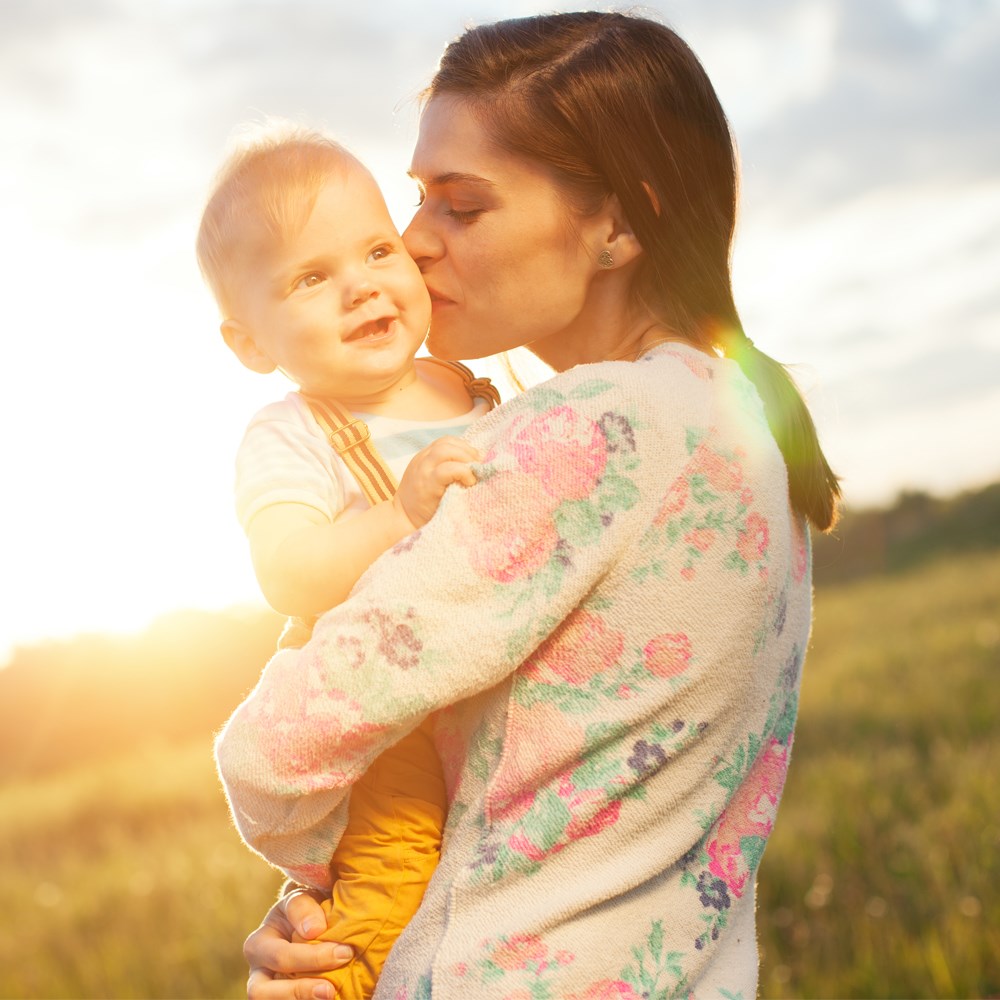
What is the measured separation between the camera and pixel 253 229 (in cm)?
213

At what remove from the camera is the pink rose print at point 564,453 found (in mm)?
1619

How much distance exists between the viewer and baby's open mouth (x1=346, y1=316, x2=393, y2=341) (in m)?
2.14

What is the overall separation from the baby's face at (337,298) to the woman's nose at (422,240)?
0.05m

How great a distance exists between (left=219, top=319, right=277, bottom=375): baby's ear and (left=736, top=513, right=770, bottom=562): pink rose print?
3.22ft

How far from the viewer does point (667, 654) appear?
168 cm

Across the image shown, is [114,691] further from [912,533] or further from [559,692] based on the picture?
[912,533]

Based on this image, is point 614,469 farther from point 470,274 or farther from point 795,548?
point 470,274

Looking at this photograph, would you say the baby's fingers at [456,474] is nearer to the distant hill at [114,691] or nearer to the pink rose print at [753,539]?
the pink rose print at [753,539]

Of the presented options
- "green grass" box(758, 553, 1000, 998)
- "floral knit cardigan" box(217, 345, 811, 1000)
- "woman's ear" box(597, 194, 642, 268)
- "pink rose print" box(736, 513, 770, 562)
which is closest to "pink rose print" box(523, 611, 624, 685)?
"floral knit cardigan" box(217, 345, 811, 1000)

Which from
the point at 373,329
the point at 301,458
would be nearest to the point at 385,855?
the point at 301,458

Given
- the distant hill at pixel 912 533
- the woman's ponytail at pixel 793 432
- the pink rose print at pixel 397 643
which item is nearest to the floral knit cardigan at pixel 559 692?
the pink rose print at pixel 397 643

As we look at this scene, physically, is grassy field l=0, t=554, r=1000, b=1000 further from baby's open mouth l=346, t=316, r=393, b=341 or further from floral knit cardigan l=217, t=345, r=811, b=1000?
baby's open mouth l=346, t=316, r=393, b=341

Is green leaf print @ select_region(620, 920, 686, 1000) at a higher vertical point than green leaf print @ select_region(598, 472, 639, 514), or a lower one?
lower

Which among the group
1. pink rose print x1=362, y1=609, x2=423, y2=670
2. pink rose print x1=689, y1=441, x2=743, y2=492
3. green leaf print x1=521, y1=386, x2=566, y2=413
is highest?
green leaf print x1=521, y1=386, x2=566, y2=413
